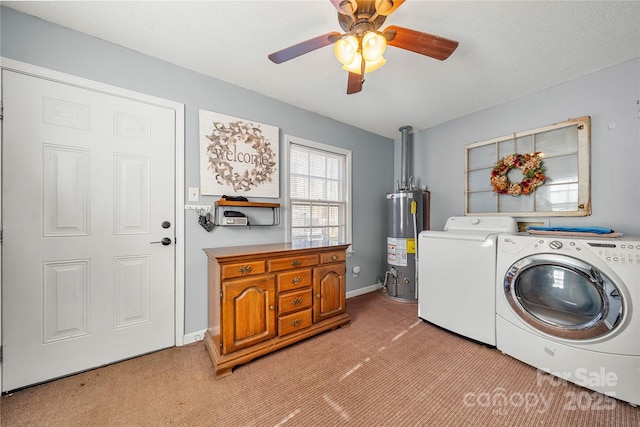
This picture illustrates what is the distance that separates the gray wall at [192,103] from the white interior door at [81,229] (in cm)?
14

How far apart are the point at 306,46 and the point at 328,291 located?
1.89m

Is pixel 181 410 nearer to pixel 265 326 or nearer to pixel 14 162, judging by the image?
pixel 265 326

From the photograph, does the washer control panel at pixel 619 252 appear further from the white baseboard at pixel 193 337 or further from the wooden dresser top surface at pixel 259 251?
the white baseboard at pixel 193 337

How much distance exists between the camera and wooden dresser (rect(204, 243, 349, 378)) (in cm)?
158

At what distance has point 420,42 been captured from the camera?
49.3 inches

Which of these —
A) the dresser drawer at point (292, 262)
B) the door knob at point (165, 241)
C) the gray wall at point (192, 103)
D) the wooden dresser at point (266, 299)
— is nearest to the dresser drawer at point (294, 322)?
the wooden dresser at point (266, 299)

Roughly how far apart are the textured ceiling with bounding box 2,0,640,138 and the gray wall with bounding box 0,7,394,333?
0.08 meters

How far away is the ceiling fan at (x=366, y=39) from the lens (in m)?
1.13

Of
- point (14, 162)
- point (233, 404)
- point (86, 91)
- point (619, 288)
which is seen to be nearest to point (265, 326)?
point (233, 404)

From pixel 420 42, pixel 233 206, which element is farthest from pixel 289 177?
pixel 420 42

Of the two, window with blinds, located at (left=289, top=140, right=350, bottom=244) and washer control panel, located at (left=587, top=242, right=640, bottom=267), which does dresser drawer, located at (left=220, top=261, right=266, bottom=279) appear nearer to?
window with blinds, located at (left=289, top=140, right=350, bottom=244)

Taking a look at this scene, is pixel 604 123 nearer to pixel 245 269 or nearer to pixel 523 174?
pixel 523 174

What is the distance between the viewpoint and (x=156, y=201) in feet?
5.93

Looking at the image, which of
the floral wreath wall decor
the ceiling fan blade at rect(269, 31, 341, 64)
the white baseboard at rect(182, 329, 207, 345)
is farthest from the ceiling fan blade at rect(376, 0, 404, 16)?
the white baseboard at rect(182, 329, 207, 345)
